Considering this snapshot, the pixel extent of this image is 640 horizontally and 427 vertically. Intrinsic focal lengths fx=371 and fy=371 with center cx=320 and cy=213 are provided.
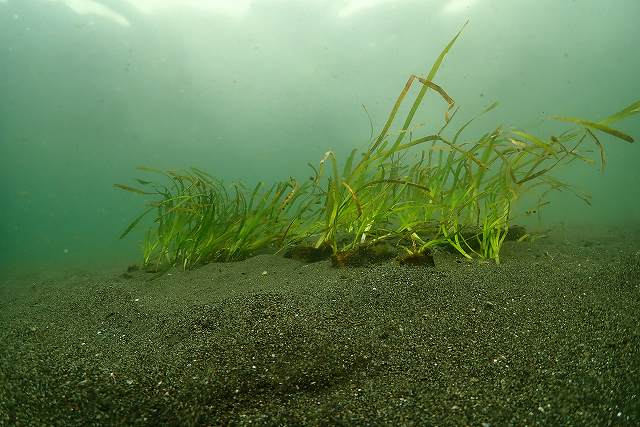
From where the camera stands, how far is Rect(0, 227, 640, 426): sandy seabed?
3.72ft

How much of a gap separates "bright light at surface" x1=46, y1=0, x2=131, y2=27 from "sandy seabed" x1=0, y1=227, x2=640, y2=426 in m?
26.3

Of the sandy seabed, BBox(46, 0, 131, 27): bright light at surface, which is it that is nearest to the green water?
BBox(46, 0, 131, 27): bright light at surface

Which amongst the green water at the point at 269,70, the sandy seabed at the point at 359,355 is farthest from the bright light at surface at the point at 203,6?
the sandy seabed at the point at 359,355

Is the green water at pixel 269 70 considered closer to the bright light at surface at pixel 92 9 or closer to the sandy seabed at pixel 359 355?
the bright light at surface at pixel 92 9

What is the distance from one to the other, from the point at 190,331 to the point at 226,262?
6.24ft

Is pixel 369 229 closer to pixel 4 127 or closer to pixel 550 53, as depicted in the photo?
pixel 550 53

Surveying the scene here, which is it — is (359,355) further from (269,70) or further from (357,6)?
(269,70)

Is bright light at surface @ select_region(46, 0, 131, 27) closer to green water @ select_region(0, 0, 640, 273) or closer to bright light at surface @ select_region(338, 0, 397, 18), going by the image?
green water @ select_region(0, 0, 640, 273)

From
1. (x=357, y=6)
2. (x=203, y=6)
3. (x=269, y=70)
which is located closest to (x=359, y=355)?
(x=357, y=6)

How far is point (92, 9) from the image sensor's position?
2269 centimetres

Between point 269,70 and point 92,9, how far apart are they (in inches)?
743

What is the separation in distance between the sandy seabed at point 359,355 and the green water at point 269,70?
6731mm

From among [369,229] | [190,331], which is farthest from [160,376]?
[369,229]

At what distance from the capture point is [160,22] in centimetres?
2744
